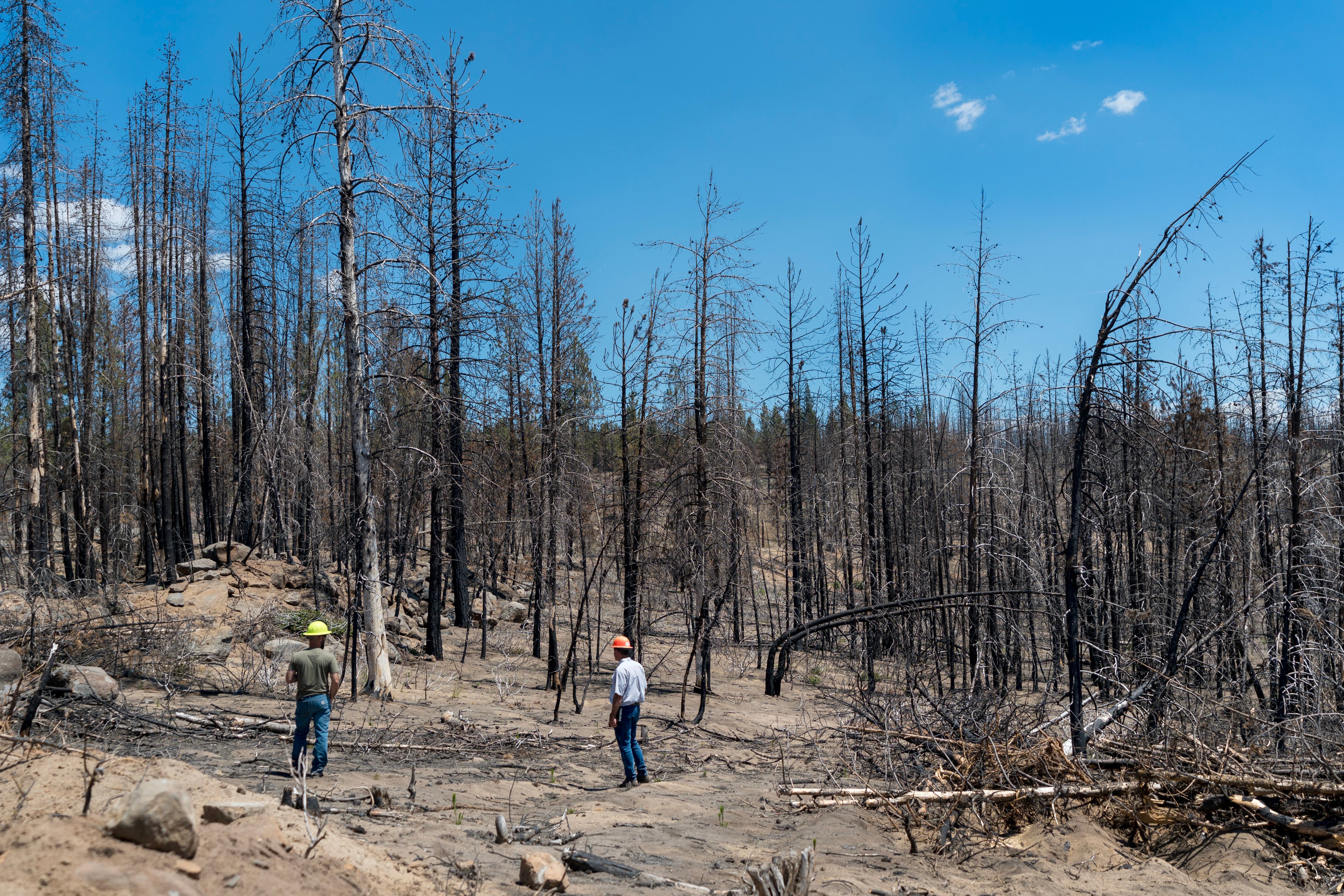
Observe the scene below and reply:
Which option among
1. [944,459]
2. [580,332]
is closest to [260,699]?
[580,332]

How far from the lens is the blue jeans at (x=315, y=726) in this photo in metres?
7.83

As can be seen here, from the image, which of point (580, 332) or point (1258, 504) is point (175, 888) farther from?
point (580, 332)

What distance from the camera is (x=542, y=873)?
5.01 metres

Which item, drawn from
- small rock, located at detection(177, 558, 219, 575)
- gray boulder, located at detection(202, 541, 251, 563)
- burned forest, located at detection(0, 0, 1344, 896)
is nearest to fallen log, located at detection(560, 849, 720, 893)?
burned forest, located at detection(0, 0, 1344, 896)

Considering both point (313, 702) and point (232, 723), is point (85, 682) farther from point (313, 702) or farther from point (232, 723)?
point (313, 702)

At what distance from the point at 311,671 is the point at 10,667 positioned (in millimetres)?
3161

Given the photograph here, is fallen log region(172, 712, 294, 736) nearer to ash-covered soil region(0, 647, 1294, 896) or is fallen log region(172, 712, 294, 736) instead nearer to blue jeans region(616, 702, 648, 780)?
ash-covered soil region(0, 647, 1294, 896)

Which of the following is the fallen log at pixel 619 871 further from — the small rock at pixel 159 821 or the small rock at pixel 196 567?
the small rock at pixel 196 567

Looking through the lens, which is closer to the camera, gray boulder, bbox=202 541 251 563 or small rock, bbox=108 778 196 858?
small rock, bbox=108 778 196 858

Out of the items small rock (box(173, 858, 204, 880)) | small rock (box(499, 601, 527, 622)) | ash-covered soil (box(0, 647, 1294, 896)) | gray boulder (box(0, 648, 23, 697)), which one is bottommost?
small rock (box(499, 601, 527, 622))

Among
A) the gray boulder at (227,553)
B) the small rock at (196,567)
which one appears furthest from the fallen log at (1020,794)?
the gray boulder at (227,553)

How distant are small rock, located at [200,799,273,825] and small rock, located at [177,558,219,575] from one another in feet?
56.1

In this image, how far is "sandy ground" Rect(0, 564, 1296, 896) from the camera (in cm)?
426

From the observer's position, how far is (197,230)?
24016 millimetres
